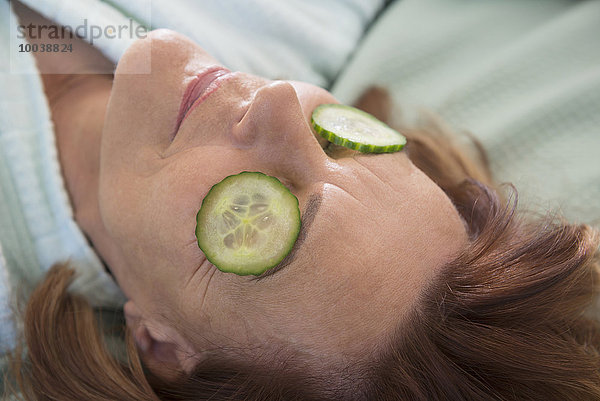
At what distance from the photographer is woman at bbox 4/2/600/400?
838mm

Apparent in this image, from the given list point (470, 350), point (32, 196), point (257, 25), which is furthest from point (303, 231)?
point (257, 25)

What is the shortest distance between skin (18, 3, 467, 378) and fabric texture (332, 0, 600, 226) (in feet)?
2.07

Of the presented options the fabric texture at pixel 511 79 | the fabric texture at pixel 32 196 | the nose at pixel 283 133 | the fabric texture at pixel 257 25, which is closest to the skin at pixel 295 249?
the nose at pixel 283 133

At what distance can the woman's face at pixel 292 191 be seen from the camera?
0.83 m

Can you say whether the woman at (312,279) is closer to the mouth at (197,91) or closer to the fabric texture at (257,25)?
the mouth at (197,91)

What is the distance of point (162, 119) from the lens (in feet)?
3.26

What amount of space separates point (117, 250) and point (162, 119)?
12.8 inches

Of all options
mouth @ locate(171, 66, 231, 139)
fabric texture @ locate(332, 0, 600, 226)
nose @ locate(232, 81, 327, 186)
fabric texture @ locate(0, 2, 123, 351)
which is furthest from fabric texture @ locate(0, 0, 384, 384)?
fabric texture @ locate(332, 0, 600, 226)

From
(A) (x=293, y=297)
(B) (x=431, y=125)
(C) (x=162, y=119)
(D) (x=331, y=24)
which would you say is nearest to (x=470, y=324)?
(A) (x=293, y=297)

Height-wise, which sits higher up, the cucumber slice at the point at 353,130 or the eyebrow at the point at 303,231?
the cucumber slice at the point at 353,130

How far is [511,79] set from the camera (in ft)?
5.16

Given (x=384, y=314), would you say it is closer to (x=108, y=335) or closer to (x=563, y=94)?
(x=108, y=335)

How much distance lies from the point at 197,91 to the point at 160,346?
565mm

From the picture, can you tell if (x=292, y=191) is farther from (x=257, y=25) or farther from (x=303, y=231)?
(x=257, y=25)
